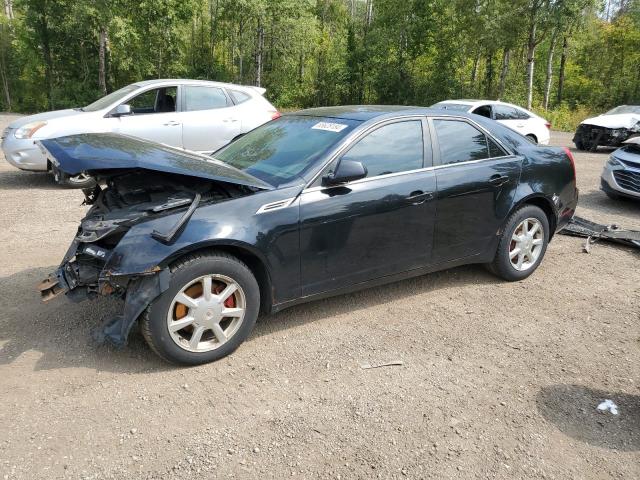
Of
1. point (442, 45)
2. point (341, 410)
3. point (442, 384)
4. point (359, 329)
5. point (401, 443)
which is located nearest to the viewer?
point (401, 443)

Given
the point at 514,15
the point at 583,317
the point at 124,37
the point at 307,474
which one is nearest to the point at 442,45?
the point at 514,15

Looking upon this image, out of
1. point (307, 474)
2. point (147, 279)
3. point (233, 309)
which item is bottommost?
point (307, 474)

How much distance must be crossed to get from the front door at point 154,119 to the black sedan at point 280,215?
4350 millimetres

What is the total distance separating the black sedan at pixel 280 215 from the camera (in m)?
3.20

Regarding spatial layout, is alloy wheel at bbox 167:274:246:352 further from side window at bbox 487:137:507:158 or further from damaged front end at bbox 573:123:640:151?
damaged front end at bbox 573:123:640:151

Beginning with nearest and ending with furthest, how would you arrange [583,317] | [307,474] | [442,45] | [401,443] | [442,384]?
1. [307,474]
2. [401,443]
3. [442,384]
4. [583,317]
5. [442,45]

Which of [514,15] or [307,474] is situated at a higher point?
[514,15]

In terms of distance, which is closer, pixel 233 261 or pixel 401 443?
pixel 401 443

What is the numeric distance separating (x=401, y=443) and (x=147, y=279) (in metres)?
1.75

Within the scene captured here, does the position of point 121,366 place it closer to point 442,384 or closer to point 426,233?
point 442,384

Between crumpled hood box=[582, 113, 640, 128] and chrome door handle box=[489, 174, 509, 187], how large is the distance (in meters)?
13.3

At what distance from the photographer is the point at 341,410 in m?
2.99

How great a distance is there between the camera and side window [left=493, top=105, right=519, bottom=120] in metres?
13.5

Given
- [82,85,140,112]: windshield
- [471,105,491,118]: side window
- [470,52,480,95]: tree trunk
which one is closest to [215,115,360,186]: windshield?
[82,85,140,112]: windshield
